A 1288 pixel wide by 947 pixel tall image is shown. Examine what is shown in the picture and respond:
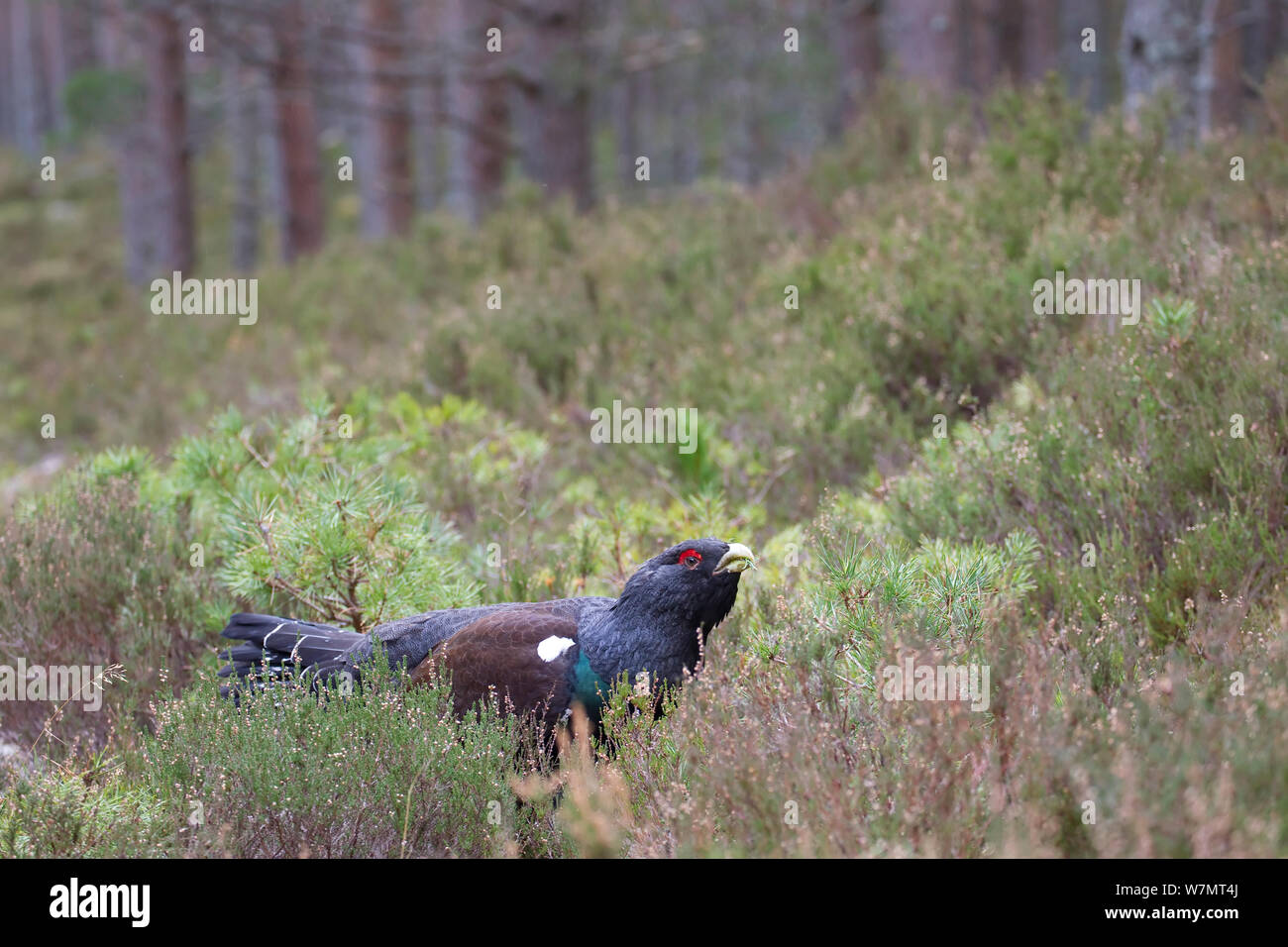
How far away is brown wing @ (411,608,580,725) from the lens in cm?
375

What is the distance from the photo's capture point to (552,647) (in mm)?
3779

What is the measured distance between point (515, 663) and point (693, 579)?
0.63m

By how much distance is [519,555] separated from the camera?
16.6 feet

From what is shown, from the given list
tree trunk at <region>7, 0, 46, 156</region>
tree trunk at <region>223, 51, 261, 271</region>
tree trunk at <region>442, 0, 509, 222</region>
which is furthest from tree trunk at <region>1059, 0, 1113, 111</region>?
tree trunk at <region>7, 0, 46, 156</region>

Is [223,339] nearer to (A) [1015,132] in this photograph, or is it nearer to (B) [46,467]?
(B) [46,467]

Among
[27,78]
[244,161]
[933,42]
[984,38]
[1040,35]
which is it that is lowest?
[933,42]

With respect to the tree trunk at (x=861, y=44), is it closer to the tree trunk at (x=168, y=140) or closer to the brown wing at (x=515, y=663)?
the tree trunk at (x=168, y=140)

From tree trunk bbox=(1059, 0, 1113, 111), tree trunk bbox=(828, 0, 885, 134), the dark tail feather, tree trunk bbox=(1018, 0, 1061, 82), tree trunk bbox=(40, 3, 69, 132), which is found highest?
tree trunk bbox=(40, 3, 69, 132)

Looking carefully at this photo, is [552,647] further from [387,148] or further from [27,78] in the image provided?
[27,78]

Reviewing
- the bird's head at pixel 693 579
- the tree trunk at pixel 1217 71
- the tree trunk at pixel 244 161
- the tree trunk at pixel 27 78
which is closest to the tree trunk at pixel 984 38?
the tree trunk at pixel 1217 71

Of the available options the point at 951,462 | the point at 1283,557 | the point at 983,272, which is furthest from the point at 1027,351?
the point at 1283,557

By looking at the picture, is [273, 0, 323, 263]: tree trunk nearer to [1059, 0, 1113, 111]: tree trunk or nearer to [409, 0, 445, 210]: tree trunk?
[409, 0, 445, 210]: tree trunk

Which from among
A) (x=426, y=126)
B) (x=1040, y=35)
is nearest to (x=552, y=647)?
(x=1040, y=35)

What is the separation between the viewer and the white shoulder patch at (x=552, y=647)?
12.4 feet
